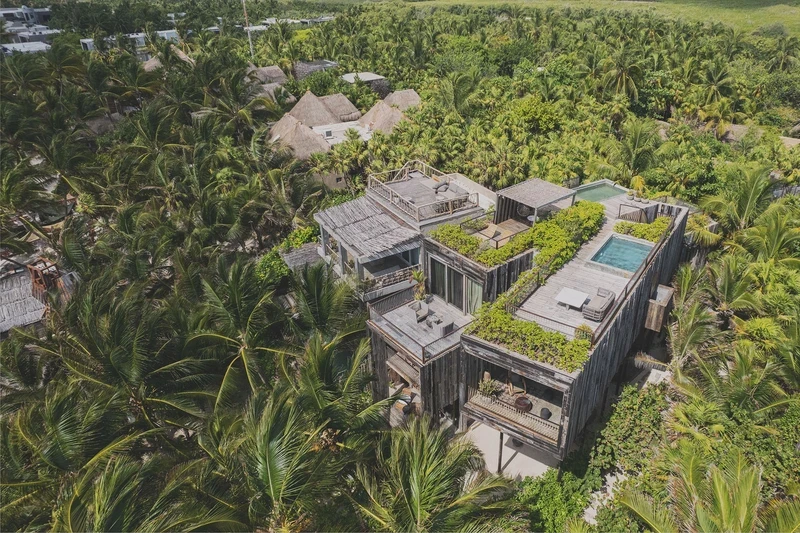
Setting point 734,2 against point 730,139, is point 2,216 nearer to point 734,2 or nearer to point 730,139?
point 730,139

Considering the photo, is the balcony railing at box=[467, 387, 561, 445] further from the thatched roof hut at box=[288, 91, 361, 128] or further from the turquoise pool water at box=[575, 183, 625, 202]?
the thatched roof hut at box=[288, 91, 361, 128]

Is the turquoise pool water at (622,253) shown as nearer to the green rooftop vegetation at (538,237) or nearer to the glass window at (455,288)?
the green rooftop vegetation at (538,237)

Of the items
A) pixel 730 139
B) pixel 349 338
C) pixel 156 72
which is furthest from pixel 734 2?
pixel 349 338

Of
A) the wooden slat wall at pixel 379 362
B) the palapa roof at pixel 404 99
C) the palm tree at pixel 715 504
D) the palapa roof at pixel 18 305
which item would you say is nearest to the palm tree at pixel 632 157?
the wooden slat wall at pixel 379 362

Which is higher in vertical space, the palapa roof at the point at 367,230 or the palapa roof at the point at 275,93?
the palapa roof at the point at 275,93

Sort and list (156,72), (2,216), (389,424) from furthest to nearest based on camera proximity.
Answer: (156,72)
(2,216)
(389,424)
